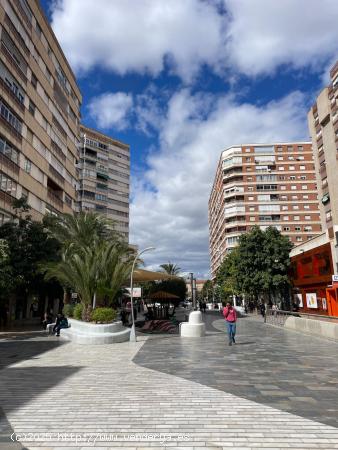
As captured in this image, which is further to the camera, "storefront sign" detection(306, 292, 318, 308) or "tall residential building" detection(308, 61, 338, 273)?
"tall residential building" detection(308, 61, 338, 273)

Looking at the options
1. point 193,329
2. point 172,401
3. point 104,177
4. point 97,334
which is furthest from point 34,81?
point 104,177

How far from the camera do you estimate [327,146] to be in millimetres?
42281

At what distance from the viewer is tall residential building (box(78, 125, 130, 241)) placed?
7350 centimetres

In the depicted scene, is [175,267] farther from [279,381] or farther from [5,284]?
[279,381]

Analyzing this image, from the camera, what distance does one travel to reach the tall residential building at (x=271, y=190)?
72.5 m

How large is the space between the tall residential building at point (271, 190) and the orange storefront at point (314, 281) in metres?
32.5

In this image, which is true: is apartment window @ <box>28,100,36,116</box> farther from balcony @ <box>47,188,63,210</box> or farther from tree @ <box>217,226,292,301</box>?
tree @ <box>217,226,292,301</box>

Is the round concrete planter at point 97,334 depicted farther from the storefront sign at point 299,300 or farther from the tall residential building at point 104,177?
the tall residential building at point 104,177

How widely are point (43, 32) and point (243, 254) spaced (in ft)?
100

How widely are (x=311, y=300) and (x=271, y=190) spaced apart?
1661 inches

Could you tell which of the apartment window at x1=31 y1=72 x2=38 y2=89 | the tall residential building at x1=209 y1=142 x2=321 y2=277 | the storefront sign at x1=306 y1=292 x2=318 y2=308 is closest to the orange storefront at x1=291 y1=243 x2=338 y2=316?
the storefront sign at x1=306 y1=292 x2=318 y2=308

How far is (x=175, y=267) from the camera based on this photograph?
241 feet

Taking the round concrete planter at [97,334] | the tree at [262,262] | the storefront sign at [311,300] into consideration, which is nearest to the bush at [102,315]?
the round concrete planter at [97,334]

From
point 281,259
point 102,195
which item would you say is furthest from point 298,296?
point 102,195
